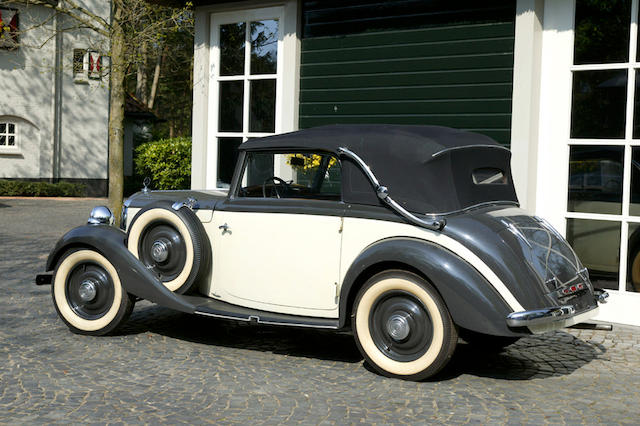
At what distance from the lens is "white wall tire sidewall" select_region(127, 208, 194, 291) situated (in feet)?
18.2

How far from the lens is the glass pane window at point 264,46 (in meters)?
9.07

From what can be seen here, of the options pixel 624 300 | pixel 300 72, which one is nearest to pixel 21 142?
pixel 300 72

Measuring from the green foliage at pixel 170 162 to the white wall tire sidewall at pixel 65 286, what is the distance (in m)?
17.9

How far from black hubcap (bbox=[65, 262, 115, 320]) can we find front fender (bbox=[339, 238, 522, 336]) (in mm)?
2262

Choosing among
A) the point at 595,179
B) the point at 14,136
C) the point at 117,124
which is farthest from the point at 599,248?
the point at 14,136

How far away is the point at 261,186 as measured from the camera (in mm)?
5754

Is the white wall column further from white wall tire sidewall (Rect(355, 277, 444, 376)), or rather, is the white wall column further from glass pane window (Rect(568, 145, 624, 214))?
white wall tire sidewall (Rect(355, 277, 444, 376))

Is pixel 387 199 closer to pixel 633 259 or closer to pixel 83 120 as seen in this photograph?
pixel 633 259

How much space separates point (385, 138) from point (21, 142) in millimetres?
22945

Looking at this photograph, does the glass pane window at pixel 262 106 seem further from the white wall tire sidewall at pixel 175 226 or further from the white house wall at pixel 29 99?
the white house wall at pixel 29 99

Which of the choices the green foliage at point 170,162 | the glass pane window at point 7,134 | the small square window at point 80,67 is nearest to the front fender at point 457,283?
the green foliage at point 170,162

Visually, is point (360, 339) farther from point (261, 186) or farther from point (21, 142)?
A: point (21, 142)

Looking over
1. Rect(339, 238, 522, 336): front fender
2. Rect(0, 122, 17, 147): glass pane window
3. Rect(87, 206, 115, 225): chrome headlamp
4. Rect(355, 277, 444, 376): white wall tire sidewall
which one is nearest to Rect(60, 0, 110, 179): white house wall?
Rect(0, 122, 17, 147): glass pane window

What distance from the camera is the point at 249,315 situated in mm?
5305
